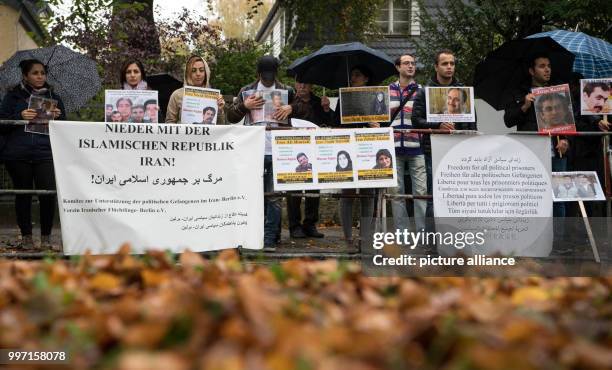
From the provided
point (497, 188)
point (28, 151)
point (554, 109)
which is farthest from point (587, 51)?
point (28, 151)

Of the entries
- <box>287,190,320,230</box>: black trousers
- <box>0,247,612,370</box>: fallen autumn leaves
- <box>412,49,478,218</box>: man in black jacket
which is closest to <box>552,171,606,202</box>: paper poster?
<box>412,49,478,218</box>: man in black jacket

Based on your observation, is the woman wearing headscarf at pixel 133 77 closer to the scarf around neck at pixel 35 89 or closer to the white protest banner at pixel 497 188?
the scarf around neck at pixel 35 89

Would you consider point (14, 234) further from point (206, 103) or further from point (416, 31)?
point (416, 31)

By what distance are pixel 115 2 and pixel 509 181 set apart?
9786 millimetres

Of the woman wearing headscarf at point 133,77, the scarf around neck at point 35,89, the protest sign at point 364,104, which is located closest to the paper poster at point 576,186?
the protest sign at point 364,104

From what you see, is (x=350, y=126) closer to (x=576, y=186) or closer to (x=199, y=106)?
(x=199, y=106)

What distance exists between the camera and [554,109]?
1007 centimetres

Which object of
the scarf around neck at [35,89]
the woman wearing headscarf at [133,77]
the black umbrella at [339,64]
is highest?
the black umbrella at [339,64]

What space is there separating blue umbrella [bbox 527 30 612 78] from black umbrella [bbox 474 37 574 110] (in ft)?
0.46

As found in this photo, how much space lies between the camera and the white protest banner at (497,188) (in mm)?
9555

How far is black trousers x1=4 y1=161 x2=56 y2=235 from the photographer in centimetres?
997

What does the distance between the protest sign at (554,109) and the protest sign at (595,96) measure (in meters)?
0.32

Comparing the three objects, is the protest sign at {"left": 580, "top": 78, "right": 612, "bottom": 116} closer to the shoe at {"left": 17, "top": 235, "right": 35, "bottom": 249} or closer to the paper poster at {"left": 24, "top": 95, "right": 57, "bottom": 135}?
the paper poster at {"left": 24, "top": 95, "right": 57, "bottom": 135}

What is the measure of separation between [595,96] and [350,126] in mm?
2664
